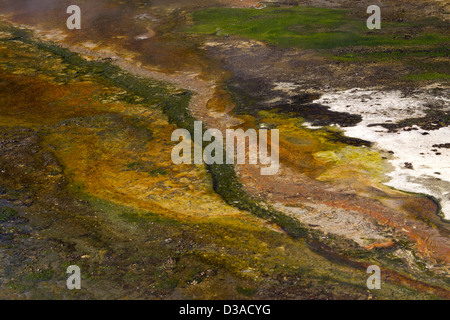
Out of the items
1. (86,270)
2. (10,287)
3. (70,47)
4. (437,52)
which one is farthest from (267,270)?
(70,47)

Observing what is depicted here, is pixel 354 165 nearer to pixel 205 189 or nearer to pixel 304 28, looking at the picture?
pixel 205 189

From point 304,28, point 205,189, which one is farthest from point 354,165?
point 304,28

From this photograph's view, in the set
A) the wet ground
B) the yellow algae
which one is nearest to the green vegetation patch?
the wet ground

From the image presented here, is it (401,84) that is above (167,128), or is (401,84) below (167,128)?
above

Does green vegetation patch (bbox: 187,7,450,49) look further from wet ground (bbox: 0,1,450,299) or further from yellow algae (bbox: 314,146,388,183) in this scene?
yellow algae (bbox: 314,146,388,183)

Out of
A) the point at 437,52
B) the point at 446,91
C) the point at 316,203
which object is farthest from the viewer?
the point at 437,52

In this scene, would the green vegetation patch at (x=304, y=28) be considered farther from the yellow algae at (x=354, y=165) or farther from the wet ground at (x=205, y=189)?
the yellow algae at (x=354, y=165)

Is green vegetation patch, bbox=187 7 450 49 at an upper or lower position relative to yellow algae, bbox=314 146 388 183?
upper

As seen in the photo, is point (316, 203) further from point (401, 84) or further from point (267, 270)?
point (401, 84)
